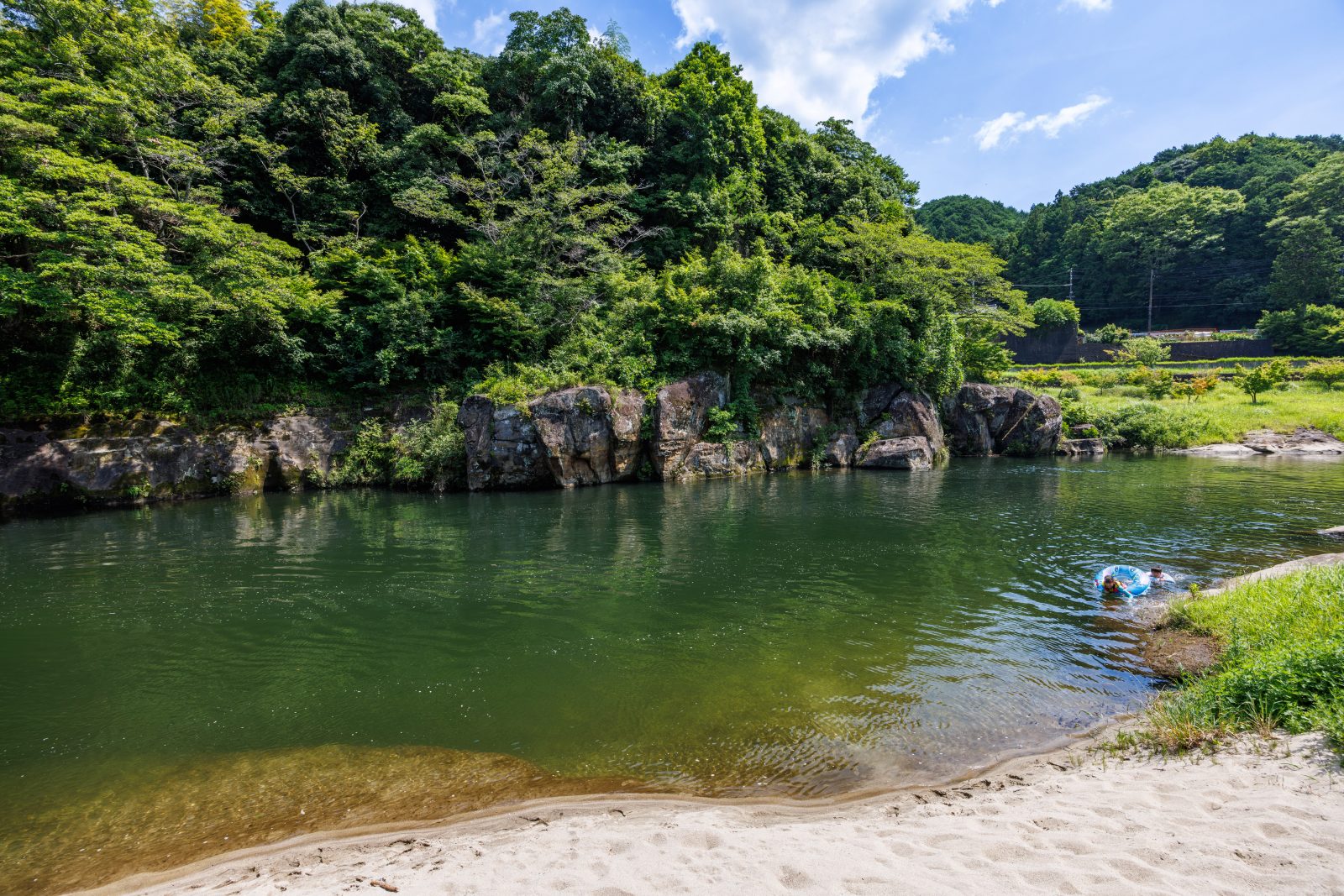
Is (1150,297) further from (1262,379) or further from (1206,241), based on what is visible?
(1262,379)

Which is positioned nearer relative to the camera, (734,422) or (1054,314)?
(734,422)

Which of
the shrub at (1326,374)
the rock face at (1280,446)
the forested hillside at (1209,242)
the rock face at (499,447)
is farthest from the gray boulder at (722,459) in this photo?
the forested hillside at (1209,242)

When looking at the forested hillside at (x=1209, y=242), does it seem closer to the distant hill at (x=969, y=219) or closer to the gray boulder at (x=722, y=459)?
the distant hill at (x=969, y=219)

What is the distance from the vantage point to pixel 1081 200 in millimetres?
84062

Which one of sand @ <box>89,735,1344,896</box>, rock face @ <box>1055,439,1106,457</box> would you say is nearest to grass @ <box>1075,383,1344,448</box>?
rock face @ <box>1055,439,1106,457</box>

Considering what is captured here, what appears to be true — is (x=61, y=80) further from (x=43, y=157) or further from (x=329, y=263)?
(x=329, y=263)

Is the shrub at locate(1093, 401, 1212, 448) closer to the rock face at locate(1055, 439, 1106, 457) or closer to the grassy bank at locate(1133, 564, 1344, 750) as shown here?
the rock face at locate(1055, 439, 1106, 457)

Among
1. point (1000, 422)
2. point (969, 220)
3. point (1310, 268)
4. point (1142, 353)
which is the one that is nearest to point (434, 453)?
point (1000, 422)

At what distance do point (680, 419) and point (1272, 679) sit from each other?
2170 cm

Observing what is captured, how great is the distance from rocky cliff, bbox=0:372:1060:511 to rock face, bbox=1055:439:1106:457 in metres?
8.17

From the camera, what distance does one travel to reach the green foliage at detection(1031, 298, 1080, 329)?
54.8m

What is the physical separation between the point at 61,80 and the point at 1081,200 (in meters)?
105

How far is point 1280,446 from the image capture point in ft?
109

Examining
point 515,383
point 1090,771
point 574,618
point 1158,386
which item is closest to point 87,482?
point 515,383
